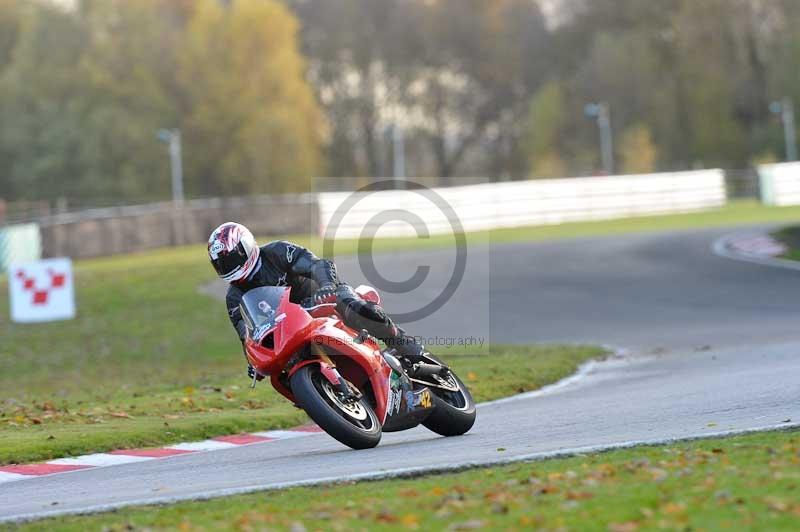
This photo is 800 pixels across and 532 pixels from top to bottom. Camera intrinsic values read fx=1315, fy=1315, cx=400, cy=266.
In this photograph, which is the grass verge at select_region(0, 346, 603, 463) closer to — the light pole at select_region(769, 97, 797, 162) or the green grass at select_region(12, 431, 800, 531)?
the green grass at select_region(12, 431, 800, 531)

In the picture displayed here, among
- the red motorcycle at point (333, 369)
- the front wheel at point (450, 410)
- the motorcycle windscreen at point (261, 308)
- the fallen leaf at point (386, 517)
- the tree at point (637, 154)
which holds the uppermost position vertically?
the tree at point (637, 154)

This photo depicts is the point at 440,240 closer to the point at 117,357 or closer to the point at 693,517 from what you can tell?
the point at 117,357

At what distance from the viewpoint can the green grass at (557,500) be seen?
5766mm

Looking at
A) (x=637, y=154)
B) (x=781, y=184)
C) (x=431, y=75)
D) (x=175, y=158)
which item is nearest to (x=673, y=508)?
(x=781, y=184)

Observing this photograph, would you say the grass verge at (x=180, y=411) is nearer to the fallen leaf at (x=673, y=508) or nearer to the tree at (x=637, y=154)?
the fallen leaf at (x=673, y=508)

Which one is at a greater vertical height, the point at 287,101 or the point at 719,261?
the point at 287,101

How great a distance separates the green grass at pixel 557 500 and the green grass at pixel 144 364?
368 cm

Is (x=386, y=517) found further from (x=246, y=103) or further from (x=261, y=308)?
(x=246, y=103)

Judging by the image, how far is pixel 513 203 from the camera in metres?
45.0

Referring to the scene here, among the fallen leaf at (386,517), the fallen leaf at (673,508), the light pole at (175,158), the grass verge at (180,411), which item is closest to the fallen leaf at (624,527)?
the fallen leaf at (673,508)

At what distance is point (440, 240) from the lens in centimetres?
3847

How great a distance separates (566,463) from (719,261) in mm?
20572

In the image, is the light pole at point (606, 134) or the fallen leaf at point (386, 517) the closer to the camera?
the fallen leaf at point (386, 517)

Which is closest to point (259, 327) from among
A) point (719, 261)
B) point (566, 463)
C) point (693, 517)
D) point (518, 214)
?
point (566, 463)
